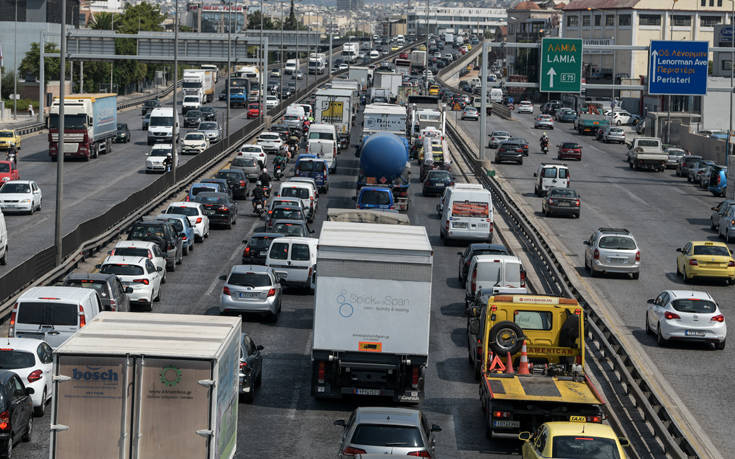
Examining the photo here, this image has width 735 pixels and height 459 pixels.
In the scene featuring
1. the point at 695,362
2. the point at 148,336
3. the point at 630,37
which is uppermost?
the point at 630,37

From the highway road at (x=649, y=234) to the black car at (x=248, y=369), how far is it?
→ 869 centimetres

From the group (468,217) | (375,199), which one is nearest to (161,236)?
(375,199)

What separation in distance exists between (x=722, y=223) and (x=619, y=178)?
2305 centimetres

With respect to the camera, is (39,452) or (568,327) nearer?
(39,452)

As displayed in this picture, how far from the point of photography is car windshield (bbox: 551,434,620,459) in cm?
1689

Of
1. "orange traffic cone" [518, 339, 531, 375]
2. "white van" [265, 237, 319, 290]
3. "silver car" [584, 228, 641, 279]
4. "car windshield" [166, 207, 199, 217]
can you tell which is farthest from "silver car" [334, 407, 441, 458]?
"car windshield" [166, 207, 199, 217]

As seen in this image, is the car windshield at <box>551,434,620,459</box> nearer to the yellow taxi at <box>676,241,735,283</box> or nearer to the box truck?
the yellow taxi at <box>676,241,735,283</box>

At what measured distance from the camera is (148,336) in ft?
51.4

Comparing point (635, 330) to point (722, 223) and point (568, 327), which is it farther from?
point (722, 223)

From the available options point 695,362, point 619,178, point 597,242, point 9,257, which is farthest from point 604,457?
point 619,178

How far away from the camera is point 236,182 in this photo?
57812mm

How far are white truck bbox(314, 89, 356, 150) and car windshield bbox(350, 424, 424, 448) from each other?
6235 centimetres

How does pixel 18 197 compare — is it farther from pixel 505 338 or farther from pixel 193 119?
pixel 193 119

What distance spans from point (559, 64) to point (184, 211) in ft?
86.9
